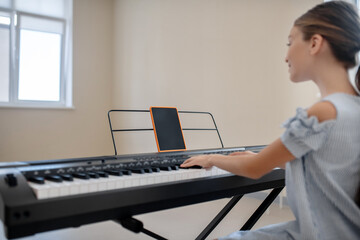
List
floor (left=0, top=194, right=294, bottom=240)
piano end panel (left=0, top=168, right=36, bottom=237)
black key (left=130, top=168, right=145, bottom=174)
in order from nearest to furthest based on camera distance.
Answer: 1. piano end panel (left=0, top=168, right=36, bottom=237)
2. black key (left=130, top=168, right=145, bottom=174)
3. floor (left=0, top=194, right=294, bottom=240)

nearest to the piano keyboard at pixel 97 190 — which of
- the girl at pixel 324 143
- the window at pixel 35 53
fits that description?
the girl at pixel 324 143

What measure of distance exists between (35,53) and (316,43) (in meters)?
5.04

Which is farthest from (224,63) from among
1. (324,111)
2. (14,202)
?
(14,202)

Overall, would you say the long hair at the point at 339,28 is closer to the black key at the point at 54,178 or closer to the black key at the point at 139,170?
the black key at the point at 139,170

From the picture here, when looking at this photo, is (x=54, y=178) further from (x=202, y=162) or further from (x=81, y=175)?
(x=202, y=162)

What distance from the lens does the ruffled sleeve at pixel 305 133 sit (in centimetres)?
80

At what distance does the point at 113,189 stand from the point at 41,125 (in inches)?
179

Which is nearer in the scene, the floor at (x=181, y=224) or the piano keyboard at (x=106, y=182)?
the piano keyboard at (x=106, y=182)

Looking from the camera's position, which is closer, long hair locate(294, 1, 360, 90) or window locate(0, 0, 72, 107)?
long hair locate(294, 1, 360, 90)

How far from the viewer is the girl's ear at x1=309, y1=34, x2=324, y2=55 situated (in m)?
0.89

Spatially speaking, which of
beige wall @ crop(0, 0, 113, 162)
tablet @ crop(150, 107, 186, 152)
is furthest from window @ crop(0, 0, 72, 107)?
tablet @ crop(150, 107, 186, 152)

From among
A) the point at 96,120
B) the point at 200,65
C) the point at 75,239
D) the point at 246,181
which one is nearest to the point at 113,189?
the point at 246,181

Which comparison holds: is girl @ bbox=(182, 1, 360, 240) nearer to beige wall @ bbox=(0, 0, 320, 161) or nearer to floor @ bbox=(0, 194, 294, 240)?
floor @ bbox=(0, 194, 294, 240)

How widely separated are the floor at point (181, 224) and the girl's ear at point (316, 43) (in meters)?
1.76
